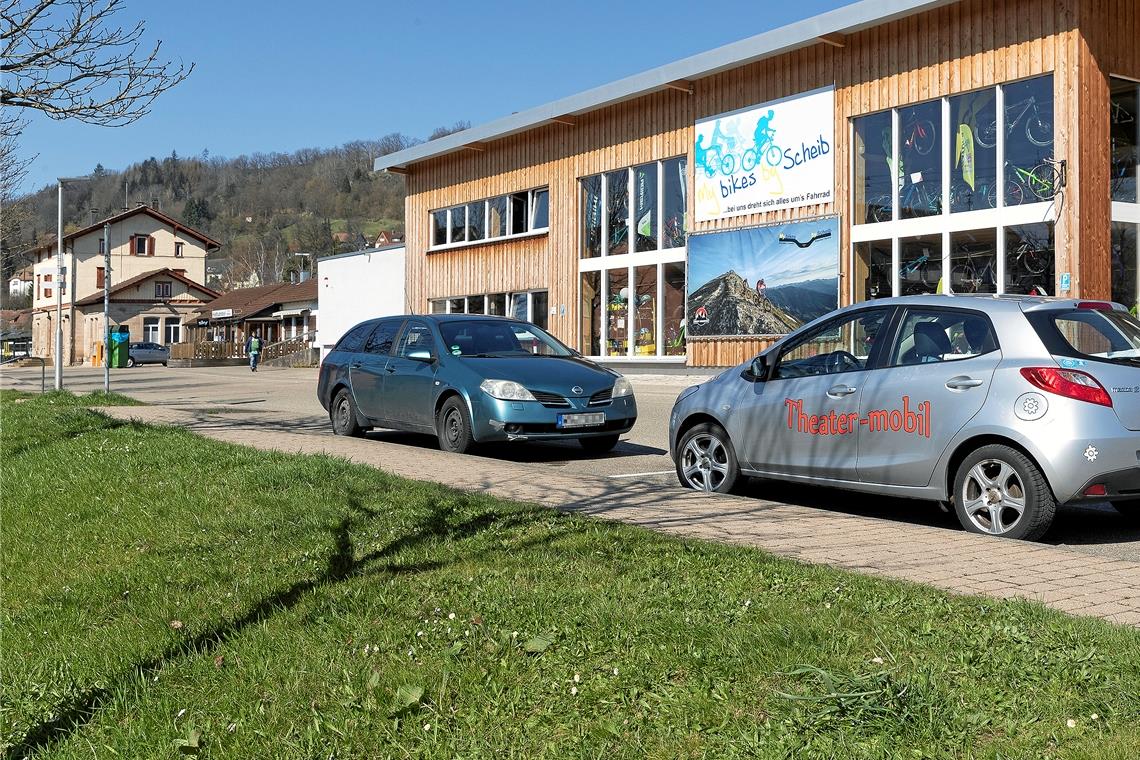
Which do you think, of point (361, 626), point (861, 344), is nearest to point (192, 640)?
point (361, 626)

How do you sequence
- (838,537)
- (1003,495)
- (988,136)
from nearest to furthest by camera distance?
(838,537) < (1003,495) < (988,136)

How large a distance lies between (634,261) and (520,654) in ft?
85.9

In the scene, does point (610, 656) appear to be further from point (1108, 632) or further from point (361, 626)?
point (1108, 632)

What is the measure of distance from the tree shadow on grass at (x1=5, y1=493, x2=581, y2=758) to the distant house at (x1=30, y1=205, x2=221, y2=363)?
76919 millimetres

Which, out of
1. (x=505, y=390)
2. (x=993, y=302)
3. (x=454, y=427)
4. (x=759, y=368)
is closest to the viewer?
(x=993, y=302)

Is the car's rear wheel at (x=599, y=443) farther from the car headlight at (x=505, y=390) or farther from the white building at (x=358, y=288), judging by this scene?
the white building at (x=358, y=288)

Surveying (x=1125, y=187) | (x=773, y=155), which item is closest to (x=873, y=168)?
(x=773, y=155)

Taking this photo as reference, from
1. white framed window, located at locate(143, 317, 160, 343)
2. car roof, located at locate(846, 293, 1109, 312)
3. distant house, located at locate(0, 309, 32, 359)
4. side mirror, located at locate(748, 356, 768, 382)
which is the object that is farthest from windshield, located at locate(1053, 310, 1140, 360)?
distant house, located at locate(0, 309, 32, 359)

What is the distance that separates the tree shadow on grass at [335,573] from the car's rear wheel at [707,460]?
2416 mm

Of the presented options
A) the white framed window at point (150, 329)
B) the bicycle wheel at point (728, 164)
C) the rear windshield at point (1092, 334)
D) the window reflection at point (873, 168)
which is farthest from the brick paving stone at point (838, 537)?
the white framed window at point (150, 329)

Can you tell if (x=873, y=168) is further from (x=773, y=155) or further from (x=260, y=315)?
(x=260, y=315)

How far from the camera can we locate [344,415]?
46.1ft

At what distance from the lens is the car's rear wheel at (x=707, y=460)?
8984mm

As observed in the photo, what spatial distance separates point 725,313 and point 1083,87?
384 inches
